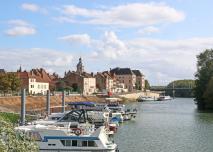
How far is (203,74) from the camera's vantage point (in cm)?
11394

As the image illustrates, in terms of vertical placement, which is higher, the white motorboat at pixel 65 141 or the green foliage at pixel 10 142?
the green foliage at pixel 10 142

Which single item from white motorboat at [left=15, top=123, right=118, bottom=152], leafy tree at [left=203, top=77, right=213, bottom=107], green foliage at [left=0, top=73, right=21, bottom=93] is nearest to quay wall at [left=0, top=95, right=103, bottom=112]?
green foliage at [left=0, top=73, right=21, bottom=93]

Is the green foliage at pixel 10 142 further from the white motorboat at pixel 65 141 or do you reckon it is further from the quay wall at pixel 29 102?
the quay wall at pixel 29 102

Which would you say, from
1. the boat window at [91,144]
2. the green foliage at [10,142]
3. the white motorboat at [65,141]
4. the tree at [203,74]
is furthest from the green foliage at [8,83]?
the green foliage at [10,142]

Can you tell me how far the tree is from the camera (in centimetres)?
11222

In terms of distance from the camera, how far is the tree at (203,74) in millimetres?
112219

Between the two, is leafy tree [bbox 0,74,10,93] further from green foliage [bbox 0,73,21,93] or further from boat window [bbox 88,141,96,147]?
boat window [bbox 88,141,96,147]

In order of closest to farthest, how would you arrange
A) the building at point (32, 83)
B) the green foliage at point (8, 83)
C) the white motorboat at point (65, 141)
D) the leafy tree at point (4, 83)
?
1. the white motorboat at point (65, 141)
2. the leafy tree at point (4, 83)
3. the green foliage at point (8, 83)
4. the building at point (32, 83)

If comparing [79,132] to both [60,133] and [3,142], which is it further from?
[3,142]

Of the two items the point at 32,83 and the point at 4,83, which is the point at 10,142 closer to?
the point at 4,83

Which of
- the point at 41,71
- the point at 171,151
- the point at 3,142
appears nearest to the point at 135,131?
the point at 171,151

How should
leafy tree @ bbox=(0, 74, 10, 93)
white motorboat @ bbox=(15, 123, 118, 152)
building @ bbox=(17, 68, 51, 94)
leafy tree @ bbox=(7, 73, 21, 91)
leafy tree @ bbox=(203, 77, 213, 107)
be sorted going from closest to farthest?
white motorboat @ bbox=(15, 123, 118, 152) → leafy tree @ bbox=(203, 77, 213, 107) → leafy tree @ bbox=(0, 74, 10, 93) → leafy tree @ bbox=(7, 73, 21, 91) → building @ bbox=(17, 68, 51, 94)

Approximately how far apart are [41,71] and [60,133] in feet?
487

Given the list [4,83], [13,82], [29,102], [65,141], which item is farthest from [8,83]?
[65,141]
